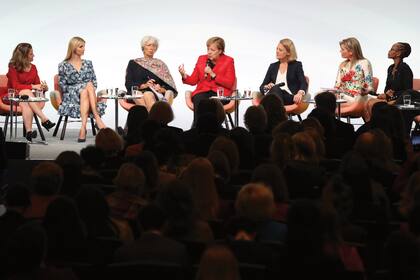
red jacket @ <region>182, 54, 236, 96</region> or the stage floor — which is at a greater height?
red jacket @ <region>182, 54, 236, 96</region>

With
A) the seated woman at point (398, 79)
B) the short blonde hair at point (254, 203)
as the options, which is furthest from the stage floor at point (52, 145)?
the short blonde hair at point (254, 203)

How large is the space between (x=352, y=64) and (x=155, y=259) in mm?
6977

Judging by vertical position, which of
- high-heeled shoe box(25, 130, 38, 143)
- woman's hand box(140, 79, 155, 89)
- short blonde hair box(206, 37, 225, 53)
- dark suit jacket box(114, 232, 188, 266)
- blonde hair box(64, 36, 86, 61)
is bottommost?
high-heeled shoe box(25, 130, 38, 143)

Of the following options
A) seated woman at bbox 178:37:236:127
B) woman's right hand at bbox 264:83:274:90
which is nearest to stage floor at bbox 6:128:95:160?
seated woman at bbox 178:37:236:127

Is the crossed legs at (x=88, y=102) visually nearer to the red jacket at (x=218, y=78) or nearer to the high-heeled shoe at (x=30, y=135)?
the high-heeled shoe at (x=30, y=135)

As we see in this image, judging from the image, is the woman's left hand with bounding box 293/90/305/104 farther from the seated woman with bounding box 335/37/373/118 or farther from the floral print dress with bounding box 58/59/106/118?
the floral print dress with bounding box 58/59/106/118

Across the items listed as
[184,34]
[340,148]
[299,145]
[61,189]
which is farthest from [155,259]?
[184,34]

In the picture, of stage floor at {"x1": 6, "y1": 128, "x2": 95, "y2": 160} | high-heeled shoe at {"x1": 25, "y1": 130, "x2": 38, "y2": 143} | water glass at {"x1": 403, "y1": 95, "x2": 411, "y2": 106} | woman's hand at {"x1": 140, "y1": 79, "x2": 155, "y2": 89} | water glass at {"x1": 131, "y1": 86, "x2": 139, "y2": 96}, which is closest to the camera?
stage floor at {"x1": 6, "y1": 128, "x2": 95, "y2": 160}

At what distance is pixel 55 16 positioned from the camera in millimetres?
12562

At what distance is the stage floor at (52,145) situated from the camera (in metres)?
8.24

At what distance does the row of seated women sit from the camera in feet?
32.6

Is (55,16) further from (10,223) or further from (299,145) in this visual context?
(10,223)

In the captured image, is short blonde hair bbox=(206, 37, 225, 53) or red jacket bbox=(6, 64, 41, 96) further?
short blonde hair bbox=(206, 37, 225, 53)

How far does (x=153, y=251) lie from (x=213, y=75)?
6861 millimetres
